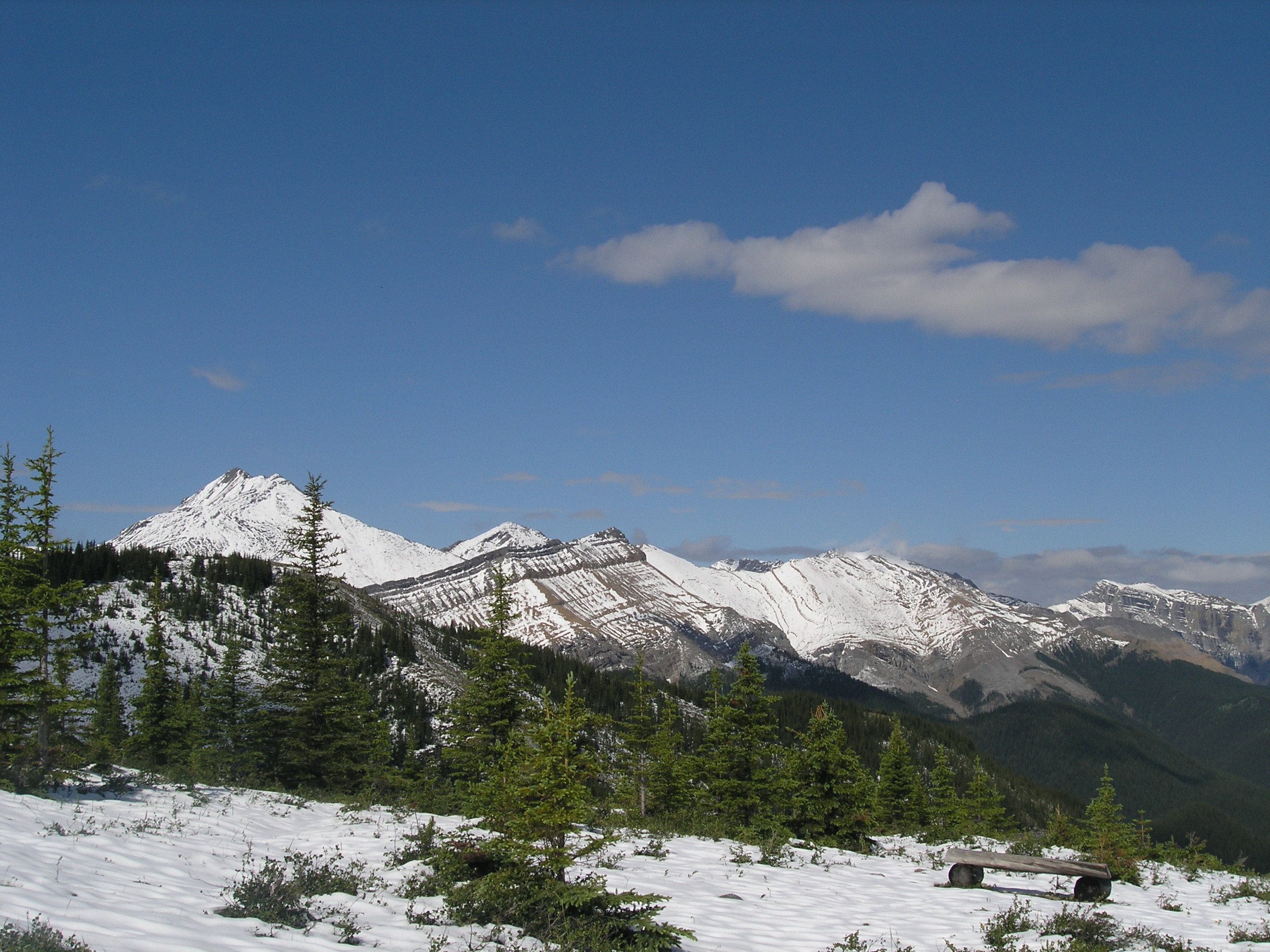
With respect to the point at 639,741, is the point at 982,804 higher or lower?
lower

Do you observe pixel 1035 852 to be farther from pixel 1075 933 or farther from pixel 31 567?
pixel 31 567

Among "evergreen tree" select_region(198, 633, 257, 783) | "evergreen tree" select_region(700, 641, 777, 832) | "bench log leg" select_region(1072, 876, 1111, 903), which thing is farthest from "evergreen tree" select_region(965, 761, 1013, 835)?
"evergreen tree" select_region(198, 633, 257, 783)

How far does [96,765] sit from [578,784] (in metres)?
15.6

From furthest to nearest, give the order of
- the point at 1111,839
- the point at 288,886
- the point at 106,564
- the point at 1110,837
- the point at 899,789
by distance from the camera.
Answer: the point at 106,564 → the point at 899,789 → the point at 1110,837 → the point at 1111,839 → the point at 288,886

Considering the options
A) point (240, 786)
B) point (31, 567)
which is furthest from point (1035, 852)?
point (31, 567)

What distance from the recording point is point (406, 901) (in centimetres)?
1290

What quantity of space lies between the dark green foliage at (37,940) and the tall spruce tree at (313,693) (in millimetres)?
23003

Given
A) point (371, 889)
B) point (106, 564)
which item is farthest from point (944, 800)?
point (106, 564)

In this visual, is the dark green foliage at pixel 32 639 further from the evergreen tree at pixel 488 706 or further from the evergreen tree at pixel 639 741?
the evergreen tree at pixel 639 741

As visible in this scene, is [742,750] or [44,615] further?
[742,750]

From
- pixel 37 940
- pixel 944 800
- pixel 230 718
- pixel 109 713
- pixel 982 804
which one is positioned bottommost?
pixel 982 804

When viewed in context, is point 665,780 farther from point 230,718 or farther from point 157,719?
point 157,719

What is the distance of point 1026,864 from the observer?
1766 cm

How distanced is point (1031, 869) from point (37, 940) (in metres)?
17.3
